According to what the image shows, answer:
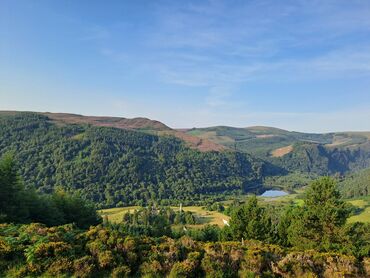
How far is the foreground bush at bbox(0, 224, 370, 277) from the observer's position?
42.4ft

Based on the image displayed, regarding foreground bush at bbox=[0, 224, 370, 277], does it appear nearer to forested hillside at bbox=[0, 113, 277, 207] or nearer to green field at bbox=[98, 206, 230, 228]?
green field at bbox=[98, 206, 230, 228]

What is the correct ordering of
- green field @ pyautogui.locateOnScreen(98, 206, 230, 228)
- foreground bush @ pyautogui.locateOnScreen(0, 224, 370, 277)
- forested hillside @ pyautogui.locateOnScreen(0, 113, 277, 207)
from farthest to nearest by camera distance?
forested hillside @ pyautogui.locateOnScreen(0, 113, 277, 207)
green field @ pyautogui.locateOnScreen(98, 206, 230, 228)
foreground bush @ pyautogui.locateOnScreen(0, 224, 370, 277)

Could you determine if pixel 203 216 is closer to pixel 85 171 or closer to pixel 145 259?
pixel 85 171

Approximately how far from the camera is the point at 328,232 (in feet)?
120

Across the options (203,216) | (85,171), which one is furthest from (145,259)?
(85,171)

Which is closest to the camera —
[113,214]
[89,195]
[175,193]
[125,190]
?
[113,214]

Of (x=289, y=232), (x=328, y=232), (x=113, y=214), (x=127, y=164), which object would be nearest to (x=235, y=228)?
(x=289, y=232)

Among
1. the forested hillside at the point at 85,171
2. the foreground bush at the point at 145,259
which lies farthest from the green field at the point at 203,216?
the foreground bush at the point at 145,259

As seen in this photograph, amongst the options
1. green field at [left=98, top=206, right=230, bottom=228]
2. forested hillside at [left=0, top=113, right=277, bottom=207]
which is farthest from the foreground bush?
forested hillside at [left=0, top=113, right=277, bottom=207]

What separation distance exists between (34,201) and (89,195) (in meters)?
112

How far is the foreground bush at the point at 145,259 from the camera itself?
1291 centimetres

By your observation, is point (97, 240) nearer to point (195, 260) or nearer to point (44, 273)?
point (44, 273)

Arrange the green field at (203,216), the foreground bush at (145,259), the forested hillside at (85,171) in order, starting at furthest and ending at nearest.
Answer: the forested hillside at (85,171)
the green field at (203,216)
the foreground bush at (145,259)

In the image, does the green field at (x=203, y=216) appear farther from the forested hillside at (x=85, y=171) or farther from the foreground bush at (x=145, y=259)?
the foreground bush at (x=145, y=259)
